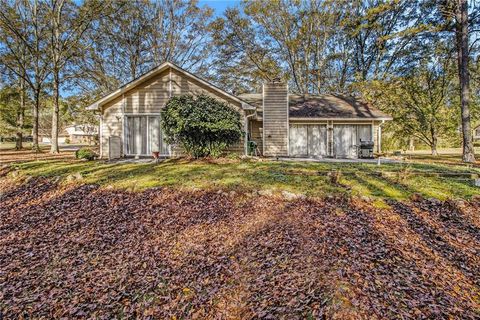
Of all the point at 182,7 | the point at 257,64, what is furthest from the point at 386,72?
the point at 182,7

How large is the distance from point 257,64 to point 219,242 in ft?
72.2

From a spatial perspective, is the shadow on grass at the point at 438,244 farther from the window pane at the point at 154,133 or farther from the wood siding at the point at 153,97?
the window pane at the point at 154,133

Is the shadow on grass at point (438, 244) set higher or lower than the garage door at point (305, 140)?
lower

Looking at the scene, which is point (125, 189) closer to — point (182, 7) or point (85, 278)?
point (85, 278)

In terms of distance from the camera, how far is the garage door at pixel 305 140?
610 inches

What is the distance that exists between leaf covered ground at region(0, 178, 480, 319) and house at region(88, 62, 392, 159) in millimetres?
6701

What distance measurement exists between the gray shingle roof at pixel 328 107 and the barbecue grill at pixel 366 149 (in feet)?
5.24

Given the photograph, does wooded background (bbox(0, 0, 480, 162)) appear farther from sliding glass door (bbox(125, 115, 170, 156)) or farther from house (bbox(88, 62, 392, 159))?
sliding glass door (bbox(125, 115, 170, 156))

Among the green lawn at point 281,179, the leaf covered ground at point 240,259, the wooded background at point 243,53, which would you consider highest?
the wooded background at point 243,53

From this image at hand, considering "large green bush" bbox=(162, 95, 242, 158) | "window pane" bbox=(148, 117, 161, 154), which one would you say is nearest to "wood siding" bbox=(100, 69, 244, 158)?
"window pane" bbox=(148, 117, 161, 154)

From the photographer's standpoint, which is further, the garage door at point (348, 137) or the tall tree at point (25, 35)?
the tall tree at point (25, 35)

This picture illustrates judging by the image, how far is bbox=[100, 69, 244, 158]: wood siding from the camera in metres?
12.4

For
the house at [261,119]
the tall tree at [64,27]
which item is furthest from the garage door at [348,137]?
the tall tree at [64,27]

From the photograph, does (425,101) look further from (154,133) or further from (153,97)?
(154,133)
